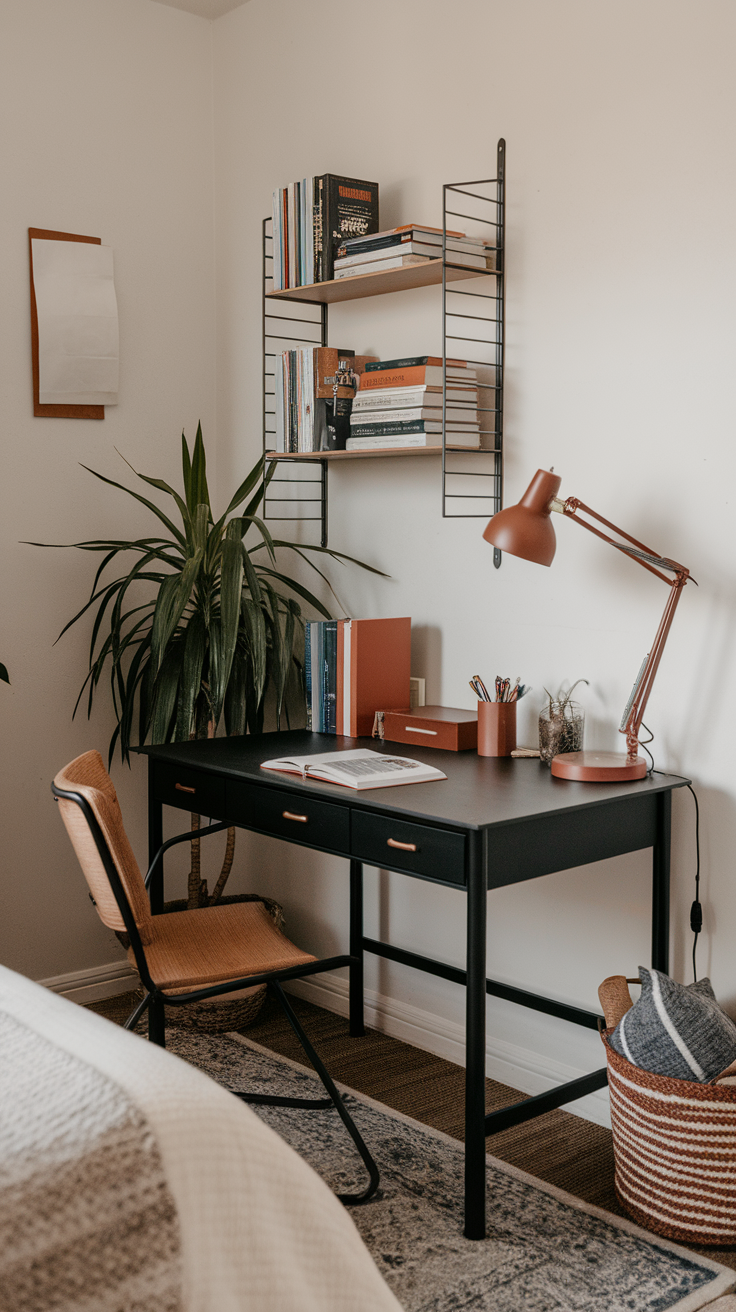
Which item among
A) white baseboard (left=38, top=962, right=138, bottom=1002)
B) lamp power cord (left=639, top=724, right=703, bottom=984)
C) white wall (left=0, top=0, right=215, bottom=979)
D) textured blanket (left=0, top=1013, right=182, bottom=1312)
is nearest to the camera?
textured blanket (left=0, top=1013, right=182, bottom=1312)

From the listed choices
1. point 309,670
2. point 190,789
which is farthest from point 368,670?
point 190,789

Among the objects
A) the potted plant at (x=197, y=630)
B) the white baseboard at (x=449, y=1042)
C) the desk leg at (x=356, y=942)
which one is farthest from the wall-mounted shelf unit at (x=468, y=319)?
the white baseboard at (x=449, y=1042)

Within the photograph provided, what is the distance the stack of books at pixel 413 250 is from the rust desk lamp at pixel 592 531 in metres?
0.62

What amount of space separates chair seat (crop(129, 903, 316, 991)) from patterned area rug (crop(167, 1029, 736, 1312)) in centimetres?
41

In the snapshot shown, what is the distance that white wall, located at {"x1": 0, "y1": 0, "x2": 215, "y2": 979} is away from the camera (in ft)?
9.81

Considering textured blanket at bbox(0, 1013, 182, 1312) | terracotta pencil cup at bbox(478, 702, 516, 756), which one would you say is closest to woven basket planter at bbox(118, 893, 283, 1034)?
terracotta pencil cup at bbox(478, 702, 516, 756)

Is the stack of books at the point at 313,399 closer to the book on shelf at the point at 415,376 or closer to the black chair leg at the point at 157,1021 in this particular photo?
the book on shelf at the point at 415,376

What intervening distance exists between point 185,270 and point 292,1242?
2.86 meters

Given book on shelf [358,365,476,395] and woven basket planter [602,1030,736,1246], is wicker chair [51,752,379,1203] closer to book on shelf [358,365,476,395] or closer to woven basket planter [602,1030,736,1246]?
woven basket planter [602,1030,736,1246]

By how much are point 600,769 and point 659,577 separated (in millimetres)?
399

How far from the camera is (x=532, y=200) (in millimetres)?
2471

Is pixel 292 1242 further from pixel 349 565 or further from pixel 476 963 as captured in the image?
pixel 349 565

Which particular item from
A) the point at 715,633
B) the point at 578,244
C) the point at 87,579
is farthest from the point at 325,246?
the point at 715,633

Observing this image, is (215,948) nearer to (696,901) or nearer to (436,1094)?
(436,1094)
